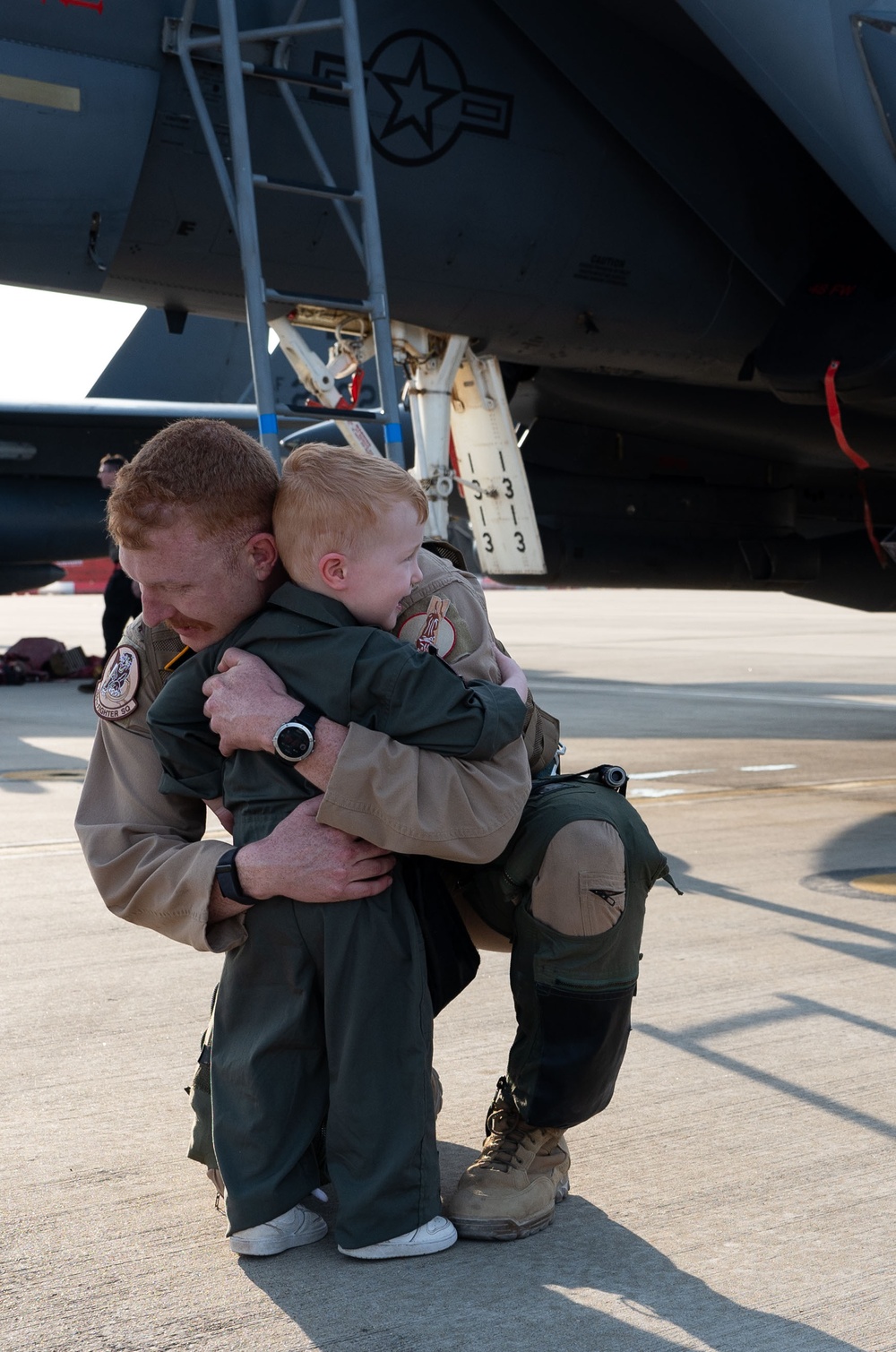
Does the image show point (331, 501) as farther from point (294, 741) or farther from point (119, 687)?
point (119, 687)

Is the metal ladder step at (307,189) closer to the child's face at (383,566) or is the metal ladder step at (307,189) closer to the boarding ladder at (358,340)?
the boarding ladder at (358,340)

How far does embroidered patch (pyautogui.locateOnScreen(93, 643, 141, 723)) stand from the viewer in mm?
2361

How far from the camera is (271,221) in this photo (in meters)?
6.00

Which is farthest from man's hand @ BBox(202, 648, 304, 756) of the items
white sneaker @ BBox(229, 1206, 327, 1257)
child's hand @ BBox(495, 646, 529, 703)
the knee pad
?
white sneaker @ BBox(229, 1206, 327, 1257)

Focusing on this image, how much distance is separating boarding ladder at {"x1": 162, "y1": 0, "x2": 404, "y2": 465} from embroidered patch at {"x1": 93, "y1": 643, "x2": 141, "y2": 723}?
3041mm

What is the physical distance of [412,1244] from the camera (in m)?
2.18

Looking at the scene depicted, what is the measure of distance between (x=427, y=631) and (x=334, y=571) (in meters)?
0.19

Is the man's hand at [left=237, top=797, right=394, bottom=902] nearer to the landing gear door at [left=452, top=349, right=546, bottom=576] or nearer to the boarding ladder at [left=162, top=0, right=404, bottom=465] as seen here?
the boarding ladder at [left=162, top=0, right=404, bottom=465]

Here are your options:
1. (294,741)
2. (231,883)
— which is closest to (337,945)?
(231,883)

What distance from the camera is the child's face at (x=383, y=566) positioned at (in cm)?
215

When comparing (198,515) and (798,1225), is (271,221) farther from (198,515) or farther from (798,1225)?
(798,1225)

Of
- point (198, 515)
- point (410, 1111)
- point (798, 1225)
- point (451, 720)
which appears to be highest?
point (198, 515)

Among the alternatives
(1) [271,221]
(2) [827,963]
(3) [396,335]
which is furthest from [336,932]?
(3) [396,335]

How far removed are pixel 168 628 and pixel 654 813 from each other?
13.0 ft
